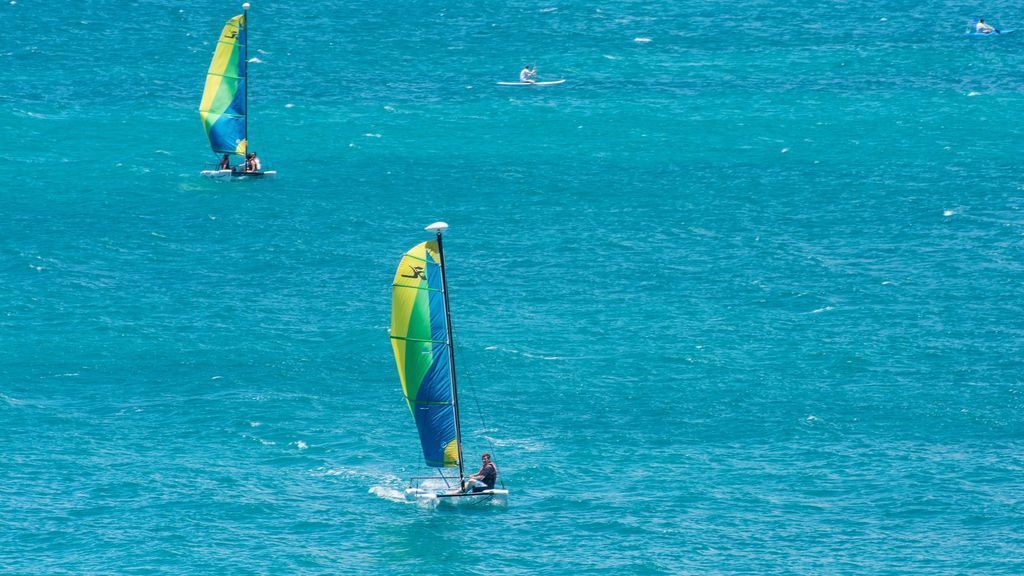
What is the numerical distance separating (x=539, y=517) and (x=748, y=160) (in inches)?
2934

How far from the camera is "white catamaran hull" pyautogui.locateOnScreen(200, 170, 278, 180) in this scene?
14862cm

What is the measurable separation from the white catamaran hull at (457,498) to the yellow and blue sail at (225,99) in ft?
215

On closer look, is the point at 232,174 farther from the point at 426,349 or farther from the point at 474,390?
the point at 426,349

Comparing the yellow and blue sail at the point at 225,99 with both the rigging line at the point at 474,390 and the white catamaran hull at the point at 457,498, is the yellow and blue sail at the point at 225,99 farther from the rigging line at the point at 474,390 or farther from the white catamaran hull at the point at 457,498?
the white catamaran hull at the point at 457,498

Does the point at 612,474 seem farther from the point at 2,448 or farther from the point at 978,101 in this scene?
the point at 978,101

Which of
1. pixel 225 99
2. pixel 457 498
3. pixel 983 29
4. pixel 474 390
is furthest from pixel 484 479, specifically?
pixel 983 29

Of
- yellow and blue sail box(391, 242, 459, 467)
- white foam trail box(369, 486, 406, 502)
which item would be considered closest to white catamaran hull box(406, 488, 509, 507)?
white foam trail box(369, 486, 406, 502)

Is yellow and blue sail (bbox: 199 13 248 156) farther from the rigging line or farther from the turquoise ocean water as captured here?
the rigging line

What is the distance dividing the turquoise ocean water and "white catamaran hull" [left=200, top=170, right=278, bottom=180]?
10.9ft

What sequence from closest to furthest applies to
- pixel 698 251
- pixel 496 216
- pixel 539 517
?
pixel 539 517, pixel 698 251, pixel 496 216

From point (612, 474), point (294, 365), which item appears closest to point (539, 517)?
point (612, 474)

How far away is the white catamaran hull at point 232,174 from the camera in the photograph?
149 meters

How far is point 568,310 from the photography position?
394 ft

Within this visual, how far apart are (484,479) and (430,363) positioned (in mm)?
6708
